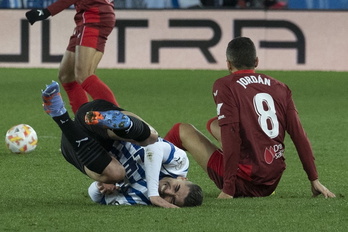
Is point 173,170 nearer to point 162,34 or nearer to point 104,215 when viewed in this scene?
point 104,215

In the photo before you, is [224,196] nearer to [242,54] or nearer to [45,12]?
[242,54]

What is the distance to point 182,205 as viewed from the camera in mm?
5457

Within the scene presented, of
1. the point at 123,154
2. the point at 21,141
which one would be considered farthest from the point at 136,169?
the point at 21,141

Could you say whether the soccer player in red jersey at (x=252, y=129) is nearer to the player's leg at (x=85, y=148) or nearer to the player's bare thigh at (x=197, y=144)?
the player's bare thigh at (x=197, y=144)

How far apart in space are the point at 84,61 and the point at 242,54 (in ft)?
9.32

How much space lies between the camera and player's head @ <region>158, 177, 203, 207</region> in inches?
214

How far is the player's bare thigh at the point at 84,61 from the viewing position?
8.37 metres

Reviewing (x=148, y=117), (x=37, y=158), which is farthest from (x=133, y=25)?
(x=37, y=158)

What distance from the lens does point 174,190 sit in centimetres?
548

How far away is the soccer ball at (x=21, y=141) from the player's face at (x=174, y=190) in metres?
2.62

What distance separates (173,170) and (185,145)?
449mm

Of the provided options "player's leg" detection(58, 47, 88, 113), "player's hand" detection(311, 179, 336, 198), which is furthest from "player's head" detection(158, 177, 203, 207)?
"player's leg" detection(58, 47, 88, 113)

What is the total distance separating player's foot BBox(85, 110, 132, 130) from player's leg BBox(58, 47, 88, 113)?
324cm

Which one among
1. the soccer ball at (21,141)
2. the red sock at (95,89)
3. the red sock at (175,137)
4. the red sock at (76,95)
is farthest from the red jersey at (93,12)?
the red sock at (175,137)
